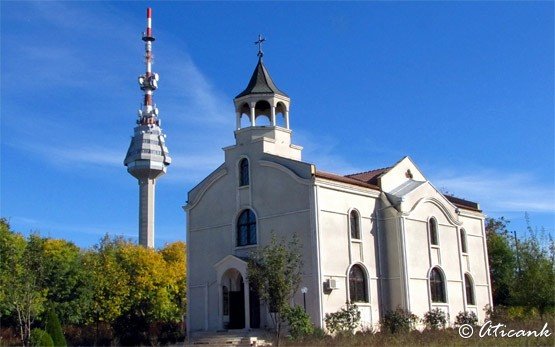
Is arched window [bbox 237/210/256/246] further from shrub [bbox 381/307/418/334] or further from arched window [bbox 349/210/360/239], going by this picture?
shrub [bbox 381/307/418/334]

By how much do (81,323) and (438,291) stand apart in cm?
2265

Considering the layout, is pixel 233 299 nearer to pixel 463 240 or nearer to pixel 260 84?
pixel 260 84

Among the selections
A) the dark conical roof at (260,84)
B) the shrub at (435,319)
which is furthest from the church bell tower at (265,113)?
the shrub at (435,319)

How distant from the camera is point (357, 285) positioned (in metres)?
30.4

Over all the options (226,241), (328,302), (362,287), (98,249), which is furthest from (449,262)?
(98,249)

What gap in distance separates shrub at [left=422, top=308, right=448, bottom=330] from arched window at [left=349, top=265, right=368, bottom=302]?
127 inches

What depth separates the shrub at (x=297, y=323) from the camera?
26.8 m

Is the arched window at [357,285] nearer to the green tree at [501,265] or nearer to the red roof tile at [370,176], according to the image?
the red roof tile at [370,176]

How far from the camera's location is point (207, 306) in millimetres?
31859

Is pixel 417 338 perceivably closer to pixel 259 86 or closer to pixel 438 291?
pixel 438 291

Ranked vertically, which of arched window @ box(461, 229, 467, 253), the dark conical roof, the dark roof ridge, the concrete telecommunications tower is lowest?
arched window @ box(461, 229, 467, 253)

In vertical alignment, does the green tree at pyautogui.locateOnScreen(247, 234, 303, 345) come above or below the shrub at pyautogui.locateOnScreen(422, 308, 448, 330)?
above

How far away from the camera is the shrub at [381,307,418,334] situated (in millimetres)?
29227
